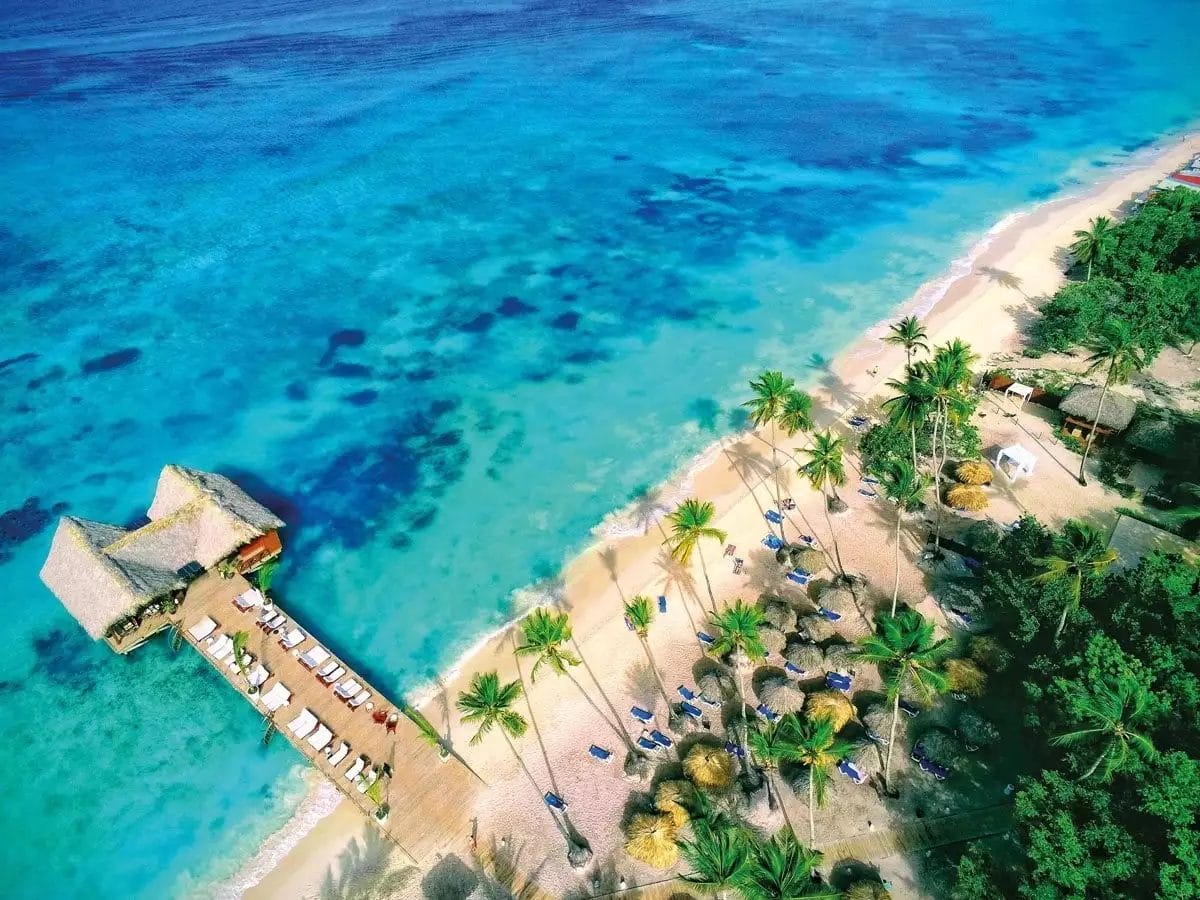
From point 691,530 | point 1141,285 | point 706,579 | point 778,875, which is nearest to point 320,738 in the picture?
point 691,530

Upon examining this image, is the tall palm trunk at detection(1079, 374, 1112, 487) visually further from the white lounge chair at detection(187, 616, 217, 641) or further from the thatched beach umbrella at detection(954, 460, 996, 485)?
the white lounge chair at detection(187, 616, 217, 641)

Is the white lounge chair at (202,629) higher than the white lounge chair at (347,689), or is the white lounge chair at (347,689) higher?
the white lounge chair at (202,629)

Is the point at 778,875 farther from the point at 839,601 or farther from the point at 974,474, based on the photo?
the point at 974,474

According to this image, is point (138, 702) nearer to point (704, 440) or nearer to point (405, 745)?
point (405, 745)

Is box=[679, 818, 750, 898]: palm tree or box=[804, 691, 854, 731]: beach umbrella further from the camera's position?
box=[804, 691, 854, 731]: beach umbrella

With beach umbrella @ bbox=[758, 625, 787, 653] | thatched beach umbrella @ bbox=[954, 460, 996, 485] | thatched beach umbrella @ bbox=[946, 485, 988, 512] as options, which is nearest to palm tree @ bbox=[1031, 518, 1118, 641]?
thatched beach umbrella @ bbox=[946, 485, 988, 512]

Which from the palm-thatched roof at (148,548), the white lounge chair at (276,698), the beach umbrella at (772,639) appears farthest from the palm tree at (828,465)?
the palm-thatched roof at (148,548)

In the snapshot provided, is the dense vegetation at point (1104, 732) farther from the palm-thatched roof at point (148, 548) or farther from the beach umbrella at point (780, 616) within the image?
the palm-thatched roof at point (148, 548)
